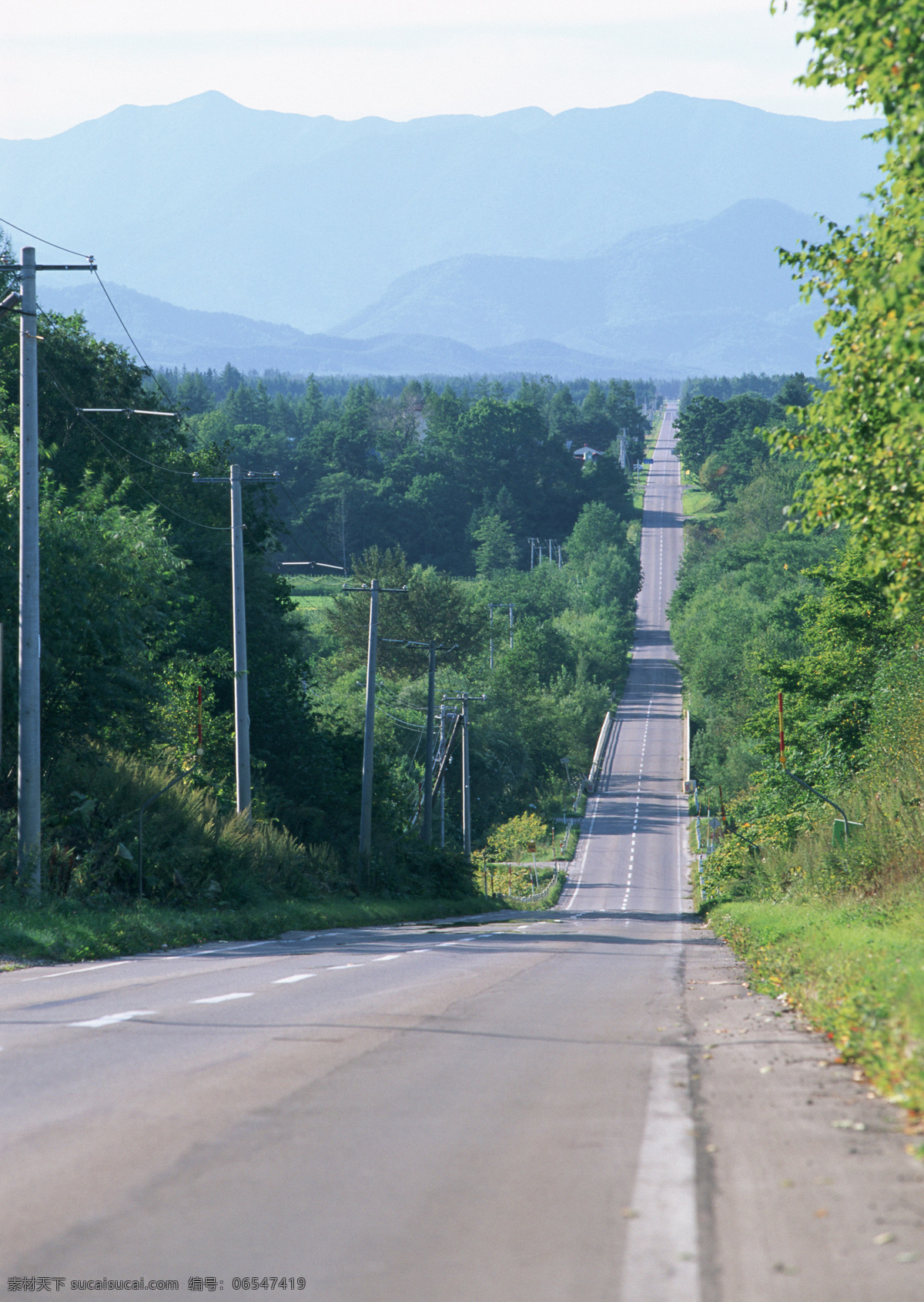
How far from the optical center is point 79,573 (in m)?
24.9

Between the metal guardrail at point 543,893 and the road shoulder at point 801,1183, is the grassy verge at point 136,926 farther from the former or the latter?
the metal guardrail at point 543,893

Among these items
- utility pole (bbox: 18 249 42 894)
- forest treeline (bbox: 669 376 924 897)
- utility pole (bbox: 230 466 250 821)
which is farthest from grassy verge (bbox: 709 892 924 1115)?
utility pole (bbox: 230 466 250 821)

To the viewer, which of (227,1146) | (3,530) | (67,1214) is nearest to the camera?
(67,1214)

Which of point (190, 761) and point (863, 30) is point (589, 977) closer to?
point (863, 30)

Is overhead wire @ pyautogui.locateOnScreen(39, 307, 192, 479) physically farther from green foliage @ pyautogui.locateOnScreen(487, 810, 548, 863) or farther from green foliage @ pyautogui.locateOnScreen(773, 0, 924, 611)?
green foliage @ pyautogui.locateOnScreen(487, 810, 548, 863)

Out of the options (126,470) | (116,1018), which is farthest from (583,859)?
(116,1018)

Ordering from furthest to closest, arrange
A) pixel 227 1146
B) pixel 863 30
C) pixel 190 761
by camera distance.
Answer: pixel 190 761
pixel 863 30
pixel 227 1146

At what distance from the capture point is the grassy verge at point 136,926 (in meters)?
17.4

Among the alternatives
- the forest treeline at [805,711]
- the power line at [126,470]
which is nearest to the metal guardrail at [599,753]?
the forest treeline at [805,711]

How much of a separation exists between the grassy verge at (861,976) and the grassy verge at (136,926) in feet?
27.5

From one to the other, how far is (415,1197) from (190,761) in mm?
29318

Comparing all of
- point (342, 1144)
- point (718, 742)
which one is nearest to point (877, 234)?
point (342, 1144)

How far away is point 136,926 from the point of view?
64.7 feet

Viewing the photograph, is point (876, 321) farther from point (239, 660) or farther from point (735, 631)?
point (735, 631)
